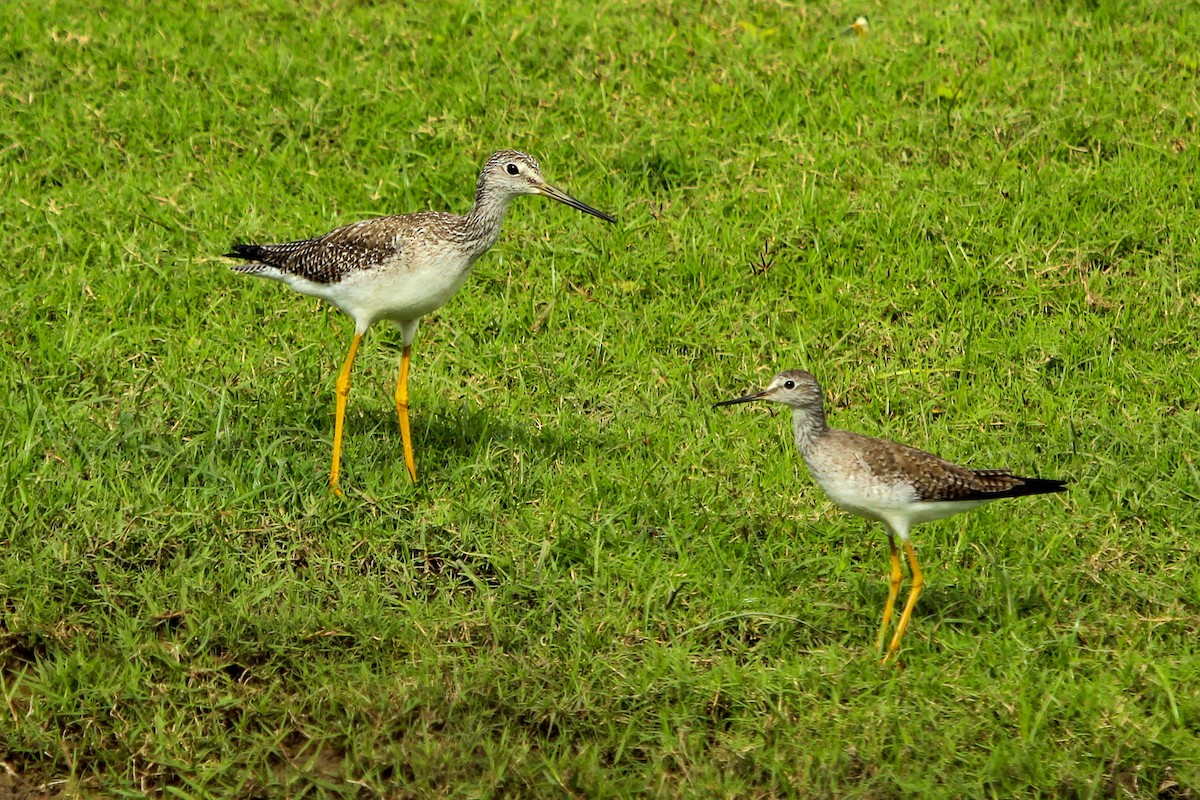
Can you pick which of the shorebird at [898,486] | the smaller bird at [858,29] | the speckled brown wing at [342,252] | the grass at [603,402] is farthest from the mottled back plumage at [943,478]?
the smaller bird at [858,29]

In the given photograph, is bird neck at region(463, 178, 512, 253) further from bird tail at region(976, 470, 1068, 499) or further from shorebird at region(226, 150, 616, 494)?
bird tail at region(976, 470, 1068, 499)

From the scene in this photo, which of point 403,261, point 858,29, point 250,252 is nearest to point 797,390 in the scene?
point 403,261

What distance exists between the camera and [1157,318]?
8.01 meters

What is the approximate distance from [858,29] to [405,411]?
16.6 ft

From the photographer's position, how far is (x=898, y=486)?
5.81 metres

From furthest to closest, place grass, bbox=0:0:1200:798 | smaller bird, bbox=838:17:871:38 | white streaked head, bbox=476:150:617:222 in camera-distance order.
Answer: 1. smaller bird, bbox=838:17:871:38
2. white streaked head, bbox=476:150:617:222
3. grass, bbox=0:0:1200:798

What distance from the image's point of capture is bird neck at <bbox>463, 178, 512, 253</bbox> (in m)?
6.94

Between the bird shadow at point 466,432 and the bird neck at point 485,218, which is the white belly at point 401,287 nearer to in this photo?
the bird neck at point 485,218

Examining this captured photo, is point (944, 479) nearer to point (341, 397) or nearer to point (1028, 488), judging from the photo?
point (1028, 488)

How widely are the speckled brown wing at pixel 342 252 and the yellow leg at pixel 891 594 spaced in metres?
2.58

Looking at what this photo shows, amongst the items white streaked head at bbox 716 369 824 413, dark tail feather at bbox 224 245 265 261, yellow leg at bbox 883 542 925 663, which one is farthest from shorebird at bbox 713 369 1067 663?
dark tail feather at bbox 224 245 265 261

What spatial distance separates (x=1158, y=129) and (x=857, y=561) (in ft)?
A: 14.1

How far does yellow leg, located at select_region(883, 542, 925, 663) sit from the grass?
99 mm

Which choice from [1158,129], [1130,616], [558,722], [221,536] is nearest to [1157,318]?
[1158,129]
